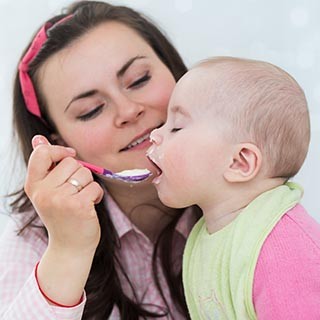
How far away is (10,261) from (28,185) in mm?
266

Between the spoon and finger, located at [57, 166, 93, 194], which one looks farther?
the spoon

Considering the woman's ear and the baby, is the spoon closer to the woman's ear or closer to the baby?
the baby

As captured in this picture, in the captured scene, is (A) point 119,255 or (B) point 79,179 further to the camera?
(A) point 119,255

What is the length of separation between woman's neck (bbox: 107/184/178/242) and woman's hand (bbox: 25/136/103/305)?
1.05 ft

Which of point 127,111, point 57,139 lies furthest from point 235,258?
point 57,139

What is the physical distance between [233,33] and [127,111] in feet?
2.04

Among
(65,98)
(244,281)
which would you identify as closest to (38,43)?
(65,98)

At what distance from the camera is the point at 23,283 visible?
3.75 ft

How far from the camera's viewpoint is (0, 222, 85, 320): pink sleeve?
3.13 ft

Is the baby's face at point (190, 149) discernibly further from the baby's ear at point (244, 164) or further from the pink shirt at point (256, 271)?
the pink shirt at point (256, 271)

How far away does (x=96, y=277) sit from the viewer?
121 cm

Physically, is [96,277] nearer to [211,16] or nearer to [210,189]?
[210,189]

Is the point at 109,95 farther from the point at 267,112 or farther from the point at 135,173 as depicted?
the point at 267,112

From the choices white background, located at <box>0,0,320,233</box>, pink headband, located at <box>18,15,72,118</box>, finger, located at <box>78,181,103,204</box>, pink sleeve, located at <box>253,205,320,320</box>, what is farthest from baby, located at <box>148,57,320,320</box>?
white background, located at <box>0,0,320,233</box>
